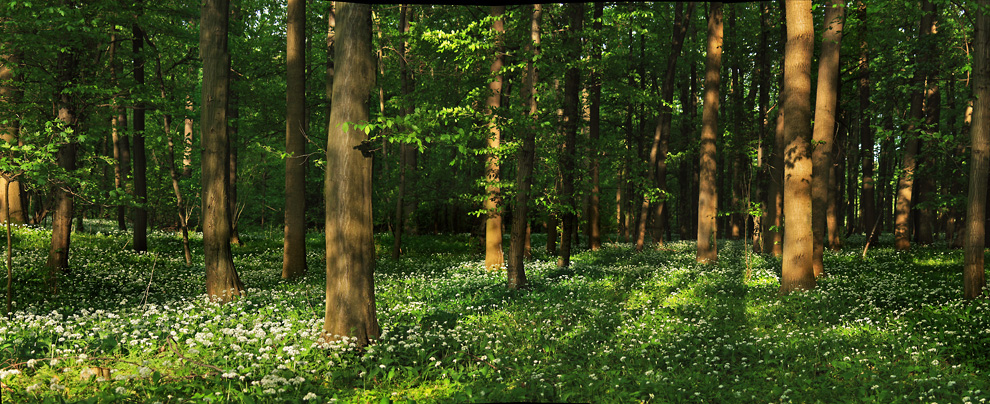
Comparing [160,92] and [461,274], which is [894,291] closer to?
[461,274]

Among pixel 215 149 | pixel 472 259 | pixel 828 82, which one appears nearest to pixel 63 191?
pixel 215 149

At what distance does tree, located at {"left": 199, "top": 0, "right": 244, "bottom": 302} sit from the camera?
11.5 metres

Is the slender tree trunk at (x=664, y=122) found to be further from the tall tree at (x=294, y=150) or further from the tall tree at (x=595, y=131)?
the tall tree at (x=294, y=150)

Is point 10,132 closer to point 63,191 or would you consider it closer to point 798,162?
point 63,191

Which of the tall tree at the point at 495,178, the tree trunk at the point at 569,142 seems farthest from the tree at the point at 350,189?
the tree trunk at the point at 569,142

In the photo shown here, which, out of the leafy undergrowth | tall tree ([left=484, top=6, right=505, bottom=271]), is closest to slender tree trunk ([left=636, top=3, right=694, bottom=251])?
tall tree ([left=484, top=6, right=505, bottom=271])

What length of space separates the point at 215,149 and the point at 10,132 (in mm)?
6496

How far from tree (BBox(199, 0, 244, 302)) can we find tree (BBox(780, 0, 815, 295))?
12358mm

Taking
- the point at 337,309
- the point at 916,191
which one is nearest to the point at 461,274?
the point at 337,309

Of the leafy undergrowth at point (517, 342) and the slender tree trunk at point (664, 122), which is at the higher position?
the slender tree trunk at point (664, 122)

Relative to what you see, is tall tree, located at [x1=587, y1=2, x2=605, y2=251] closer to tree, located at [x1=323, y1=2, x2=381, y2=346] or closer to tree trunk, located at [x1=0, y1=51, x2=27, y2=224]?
tree, located at [x1=323, y1=2, x2=381, y2=346]

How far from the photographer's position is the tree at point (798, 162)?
12352 mm

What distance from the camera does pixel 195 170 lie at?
3891 cm

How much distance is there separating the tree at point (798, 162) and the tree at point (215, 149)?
40.5 feet
